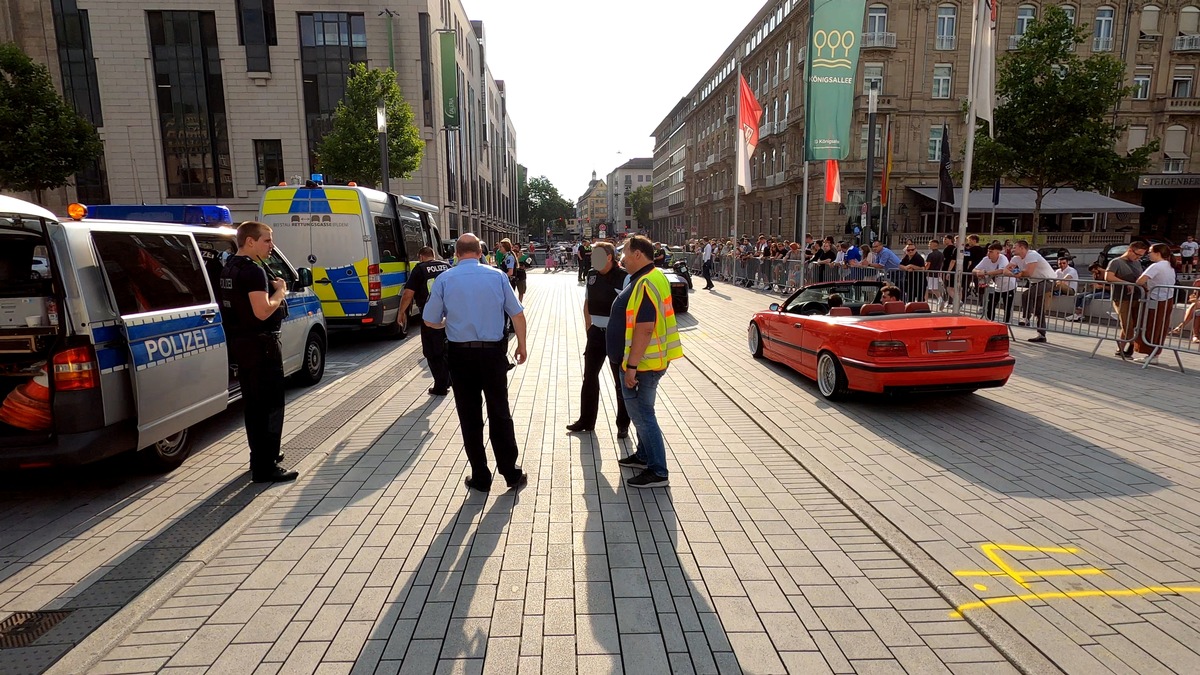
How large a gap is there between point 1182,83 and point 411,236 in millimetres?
54962

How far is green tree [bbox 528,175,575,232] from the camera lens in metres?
123

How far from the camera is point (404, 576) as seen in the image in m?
3.50

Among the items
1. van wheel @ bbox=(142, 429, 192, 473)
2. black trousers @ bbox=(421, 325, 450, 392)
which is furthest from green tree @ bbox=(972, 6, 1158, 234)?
van wheel @ bbox=(142, 429, 192, 473)

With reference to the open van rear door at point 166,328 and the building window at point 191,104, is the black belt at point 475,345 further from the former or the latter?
the building window at point 191,104

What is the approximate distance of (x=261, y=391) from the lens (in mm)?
4789

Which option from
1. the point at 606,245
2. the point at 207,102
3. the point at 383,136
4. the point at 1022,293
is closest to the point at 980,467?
the point at 606,245

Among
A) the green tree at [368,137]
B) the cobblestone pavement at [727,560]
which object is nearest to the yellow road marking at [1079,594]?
the cobblestone pavement at [727,560]

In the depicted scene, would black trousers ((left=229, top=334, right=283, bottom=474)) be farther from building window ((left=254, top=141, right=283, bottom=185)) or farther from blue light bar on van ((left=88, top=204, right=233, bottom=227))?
building window ((left=254, top=141, right=283, bottom=185))

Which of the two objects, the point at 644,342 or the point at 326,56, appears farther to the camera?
the point at 326,56

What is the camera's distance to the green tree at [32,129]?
78.7 ft

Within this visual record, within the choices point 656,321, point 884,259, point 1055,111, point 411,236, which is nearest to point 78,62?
point 411,236

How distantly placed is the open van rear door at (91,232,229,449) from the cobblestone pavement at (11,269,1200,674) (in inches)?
40.1

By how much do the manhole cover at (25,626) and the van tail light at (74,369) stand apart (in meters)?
1.50

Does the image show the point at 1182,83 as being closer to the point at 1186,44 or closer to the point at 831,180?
the point at 1186,44
